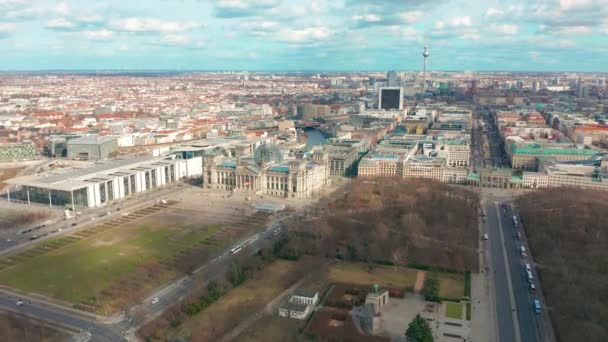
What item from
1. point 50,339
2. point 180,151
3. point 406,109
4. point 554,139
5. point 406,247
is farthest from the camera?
point 406,109

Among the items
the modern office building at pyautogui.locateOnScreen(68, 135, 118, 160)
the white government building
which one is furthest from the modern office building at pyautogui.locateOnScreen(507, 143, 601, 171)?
the modern office building at pyautogui.locateOnScreen(68, 135, 118, 160)

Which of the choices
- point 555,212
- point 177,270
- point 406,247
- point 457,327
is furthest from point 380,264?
point 555,212

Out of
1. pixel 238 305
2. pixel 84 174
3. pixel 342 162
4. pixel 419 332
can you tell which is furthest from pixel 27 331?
pixel 342 162

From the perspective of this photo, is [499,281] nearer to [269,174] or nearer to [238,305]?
[238,305]

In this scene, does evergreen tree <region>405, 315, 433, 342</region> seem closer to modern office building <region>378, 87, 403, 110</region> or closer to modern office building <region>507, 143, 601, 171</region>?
modern office building <region>507, 143, 601, 171</region>

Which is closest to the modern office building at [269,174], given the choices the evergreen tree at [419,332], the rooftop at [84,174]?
the rooftop at [84,174]

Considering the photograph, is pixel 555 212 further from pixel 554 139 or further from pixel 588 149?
pixel 554 139
